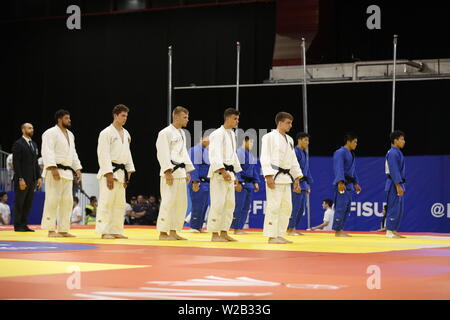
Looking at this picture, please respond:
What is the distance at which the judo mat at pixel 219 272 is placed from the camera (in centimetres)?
411

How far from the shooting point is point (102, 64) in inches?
829

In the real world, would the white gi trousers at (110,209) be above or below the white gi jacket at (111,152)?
below

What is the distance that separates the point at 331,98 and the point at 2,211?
7365 mm

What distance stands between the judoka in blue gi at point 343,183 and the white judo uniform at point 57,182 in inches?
156

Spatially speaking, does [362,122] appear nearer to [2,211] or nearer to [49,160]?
[2,211]

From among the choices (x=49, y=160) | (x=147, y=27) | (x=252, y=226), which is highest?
(x=147, y=27)

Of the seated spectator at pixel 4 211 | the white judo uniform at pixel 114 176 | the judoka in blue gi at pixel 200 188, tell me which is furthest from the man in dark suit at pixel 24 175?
the seated spectator at pixel 4 211

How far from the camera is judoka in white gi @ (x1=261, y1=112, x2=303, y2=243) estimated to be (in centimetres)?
851

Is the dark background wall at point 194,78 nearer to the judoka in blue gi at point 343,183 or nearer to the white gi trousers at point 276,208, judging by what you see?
the judoka in blue gi at point 343,183

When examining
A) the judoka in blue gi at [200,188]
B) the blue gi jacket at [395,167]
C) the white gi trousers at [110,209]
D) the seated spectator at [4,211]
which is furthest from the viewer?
the seated spectator at [4,211]

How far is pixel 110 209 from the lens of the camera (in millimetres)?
9453

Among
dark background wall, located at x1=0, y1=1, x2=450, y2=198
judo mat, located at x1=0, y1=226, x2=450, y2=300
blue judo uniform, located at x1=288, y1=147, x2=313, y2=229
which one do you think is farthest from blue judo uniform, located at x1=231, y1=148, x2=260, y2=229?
dark background wall, located at x1=0, y1=1, x2=450, y2=198
